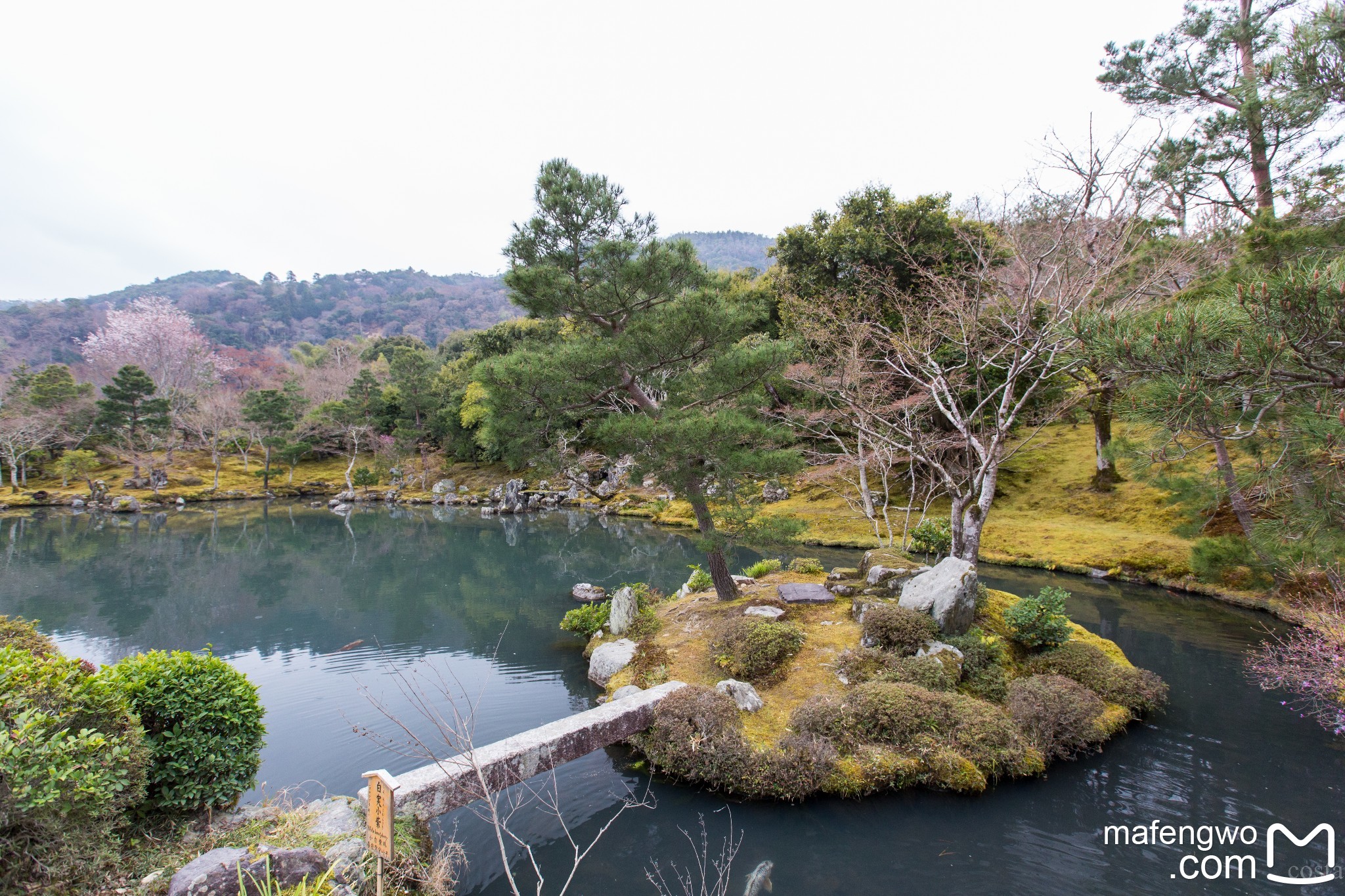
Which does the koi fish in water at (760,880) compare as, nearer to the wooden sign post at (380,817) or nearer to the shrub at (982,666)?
the wooden sign post at (380,817)

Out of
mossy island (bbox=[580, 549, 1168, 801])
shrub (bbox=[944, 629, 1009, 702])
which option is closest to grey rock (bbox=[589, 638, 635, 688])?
mossy island (bbox=[580, 549, 1168, 801])

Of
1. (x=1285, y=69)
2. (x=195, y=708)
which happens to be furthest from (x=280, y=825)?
(x=1285, y=69)

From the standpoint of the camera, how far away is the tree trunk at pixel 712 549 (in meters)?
9.55

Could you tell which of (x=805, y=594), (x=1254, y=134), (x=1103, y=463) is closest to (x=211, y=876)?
(x=805, y=594)

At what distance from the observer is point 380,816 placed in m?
3.18

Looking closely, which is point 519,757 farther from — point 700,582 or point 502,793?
point 700,582

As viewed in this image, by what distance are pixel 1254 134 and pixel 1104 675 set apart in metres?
9.85

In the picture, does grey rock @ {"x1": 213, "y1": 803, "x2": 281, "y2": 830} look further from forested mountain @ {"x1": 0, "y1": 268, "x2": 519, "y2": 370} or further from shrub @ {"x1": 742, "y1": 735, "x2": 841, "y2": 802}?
forested mountain @ {"x1": 0, "y1": 268, "x2": 519, "y2": 370}

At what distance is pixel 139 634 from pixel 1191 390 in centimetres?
1663

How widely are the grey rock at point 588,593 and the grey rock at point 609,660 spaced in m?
3.87

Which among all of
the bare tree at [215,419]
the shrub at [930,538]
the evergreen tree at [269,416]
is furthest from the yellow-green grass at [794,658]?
the bare tree at [215,419]

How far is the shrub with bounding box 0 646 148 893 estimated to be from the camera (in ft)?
9.90

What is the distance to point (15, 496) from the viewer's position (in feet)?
95.1

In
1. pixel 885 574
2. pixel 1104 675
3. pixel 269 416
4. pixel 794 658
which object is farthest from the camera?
pixel 269 416
